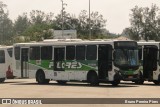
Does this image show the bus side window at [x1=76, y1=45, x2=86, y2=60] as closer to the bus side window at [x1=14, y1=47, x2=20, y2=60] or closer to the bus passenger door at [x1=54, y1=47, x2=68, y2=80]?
the bus passenger door at [x1=54, y1=47, x2=68, y2=80]

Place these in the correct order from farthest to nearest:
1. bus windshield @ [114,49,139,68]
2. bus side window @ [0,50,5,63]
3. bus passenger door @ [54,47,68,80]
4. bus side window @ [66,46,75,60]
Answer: bus side window @ [0,50,5,63], bus passenger door @ [54,47,68,80], bus side window @ [66,46,75,60], bus windshield @ [114,49,139,68]

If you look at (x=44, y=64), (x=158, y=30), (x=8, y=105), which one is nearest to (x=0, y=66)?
(x=44, y=64)

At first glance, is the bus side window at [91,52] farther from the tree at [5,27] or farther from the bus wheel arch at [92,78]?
the tree at [5,27]

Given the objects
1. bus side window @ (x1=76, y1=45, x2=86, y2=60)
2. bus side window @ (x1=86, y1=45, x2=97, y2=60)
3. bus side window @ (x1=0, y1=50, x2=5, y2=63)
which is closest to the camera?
bus side window @ (x1=86, y1=45, x2=97, y2=60)

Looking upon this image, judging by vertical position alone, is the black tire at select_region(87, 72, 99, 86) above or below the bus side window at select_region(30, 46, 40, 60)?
below

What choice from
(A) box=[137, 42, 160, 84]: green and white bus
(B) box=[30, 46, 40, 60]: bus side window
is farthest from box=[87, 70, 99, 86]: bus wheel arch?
(B) box=[30, 46, 40, 60]: bus side window

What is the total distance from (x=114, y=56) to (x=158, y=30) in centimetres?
7973

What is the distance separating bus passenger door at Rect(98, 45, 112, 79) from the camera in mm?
32562

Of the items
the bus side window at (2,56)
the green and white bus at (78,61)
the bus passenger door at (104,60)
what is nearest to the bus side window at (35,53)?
the green and white bus at (78,61)

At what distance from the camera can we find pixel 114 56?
106 ft

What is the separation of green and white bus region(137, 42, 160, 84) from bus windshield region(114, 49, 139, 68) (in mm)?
3087

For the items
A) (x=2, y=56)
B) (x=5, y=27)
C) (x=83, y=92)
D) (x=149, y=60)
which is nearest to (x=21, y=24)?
(x=5, y=27)

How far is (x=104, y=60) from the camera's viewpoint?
3288cm

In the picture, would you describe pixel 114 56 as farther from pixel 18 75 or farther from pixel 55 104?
pixel 55 104
